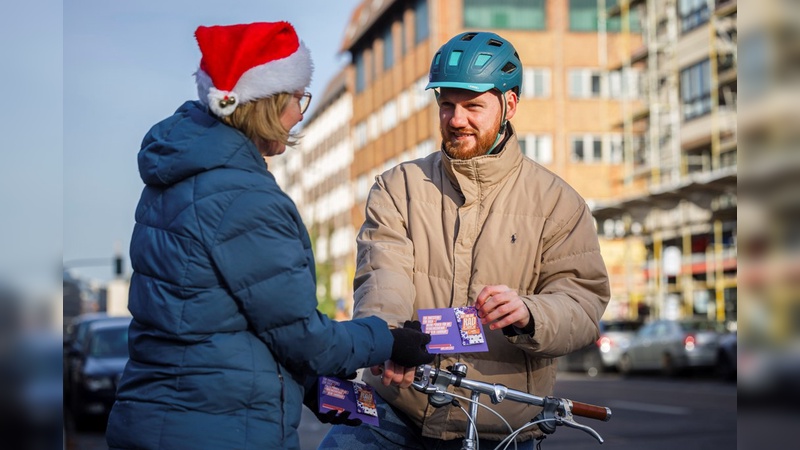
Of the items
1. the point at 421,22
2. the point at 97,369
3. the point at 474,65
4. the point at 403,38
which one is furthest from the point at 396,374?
the point at 403,38

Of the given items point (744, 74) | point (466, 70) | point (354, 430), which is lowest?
point (354, 430)

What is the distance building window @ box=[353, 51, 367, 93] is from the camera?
82.1 metres

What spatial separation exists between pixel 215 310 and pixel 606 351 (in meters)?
32.0

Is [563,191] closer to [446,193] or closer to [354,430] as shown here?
[446,193]

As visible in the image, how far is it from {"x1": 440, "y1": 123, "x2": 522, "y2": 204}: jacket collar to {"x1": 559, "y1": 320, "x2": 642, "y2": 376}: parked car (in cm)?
2949

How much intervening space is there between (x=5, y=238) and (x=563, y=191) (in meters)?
1.89

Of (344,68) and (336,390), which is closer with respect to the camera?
(336,390)

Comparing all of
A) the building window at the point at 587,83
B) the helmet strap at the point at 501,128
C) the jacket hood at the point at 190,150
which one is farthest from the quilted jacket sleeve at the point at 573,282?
the building window at the point at 587,83

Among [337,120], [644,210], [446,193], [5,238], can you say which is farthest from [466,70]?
[337,120]

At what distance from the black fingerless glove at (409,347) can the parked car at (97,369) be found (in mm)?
14690

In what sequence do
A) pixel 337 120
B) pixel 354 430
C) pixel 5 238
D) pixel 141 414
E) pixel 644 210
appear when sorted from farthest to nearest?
1. pixel 337 120
2. pixel 644 210
3. pixel 354 430
4. pixel 5 238
5. pixel 141 414

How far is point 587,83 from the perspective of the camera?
207ft

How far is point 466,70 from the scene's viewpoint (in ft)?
14.1

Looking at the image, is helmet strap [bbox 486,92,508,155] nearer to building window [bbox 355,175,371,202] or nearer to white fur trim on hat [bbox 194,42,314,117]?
white fur trim on hat [bbox 194,42,314,117]
